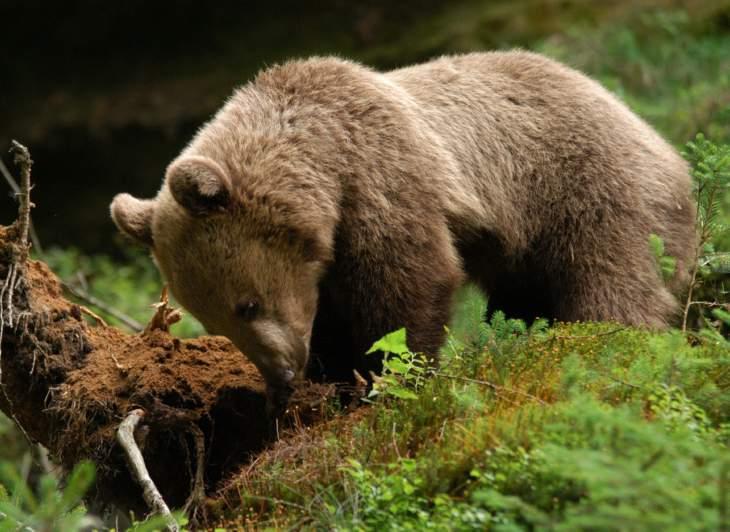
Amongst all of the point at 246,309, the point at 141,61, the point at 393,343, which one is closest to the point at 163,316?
the point at 246,309

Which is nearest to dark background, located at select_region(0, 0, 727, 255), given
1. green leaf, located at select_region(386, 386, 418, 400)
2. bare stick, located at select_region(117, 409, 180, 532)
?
bare stick, located at select_region(117, 409, 180, 532)

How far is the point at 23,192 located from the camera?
529cm

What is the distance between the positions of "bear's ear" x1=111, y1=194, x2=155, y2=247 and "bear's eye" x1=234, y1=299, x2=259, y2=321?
0.76m

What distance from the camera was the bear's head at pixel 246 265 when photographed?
16.9 feet

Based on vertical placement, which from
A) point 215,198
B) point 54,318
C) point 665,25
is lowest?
point 54,318

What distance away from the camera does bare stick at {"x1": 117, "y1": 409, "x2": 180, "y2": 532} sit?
14.9ft

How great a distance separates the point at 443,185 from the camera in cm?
580

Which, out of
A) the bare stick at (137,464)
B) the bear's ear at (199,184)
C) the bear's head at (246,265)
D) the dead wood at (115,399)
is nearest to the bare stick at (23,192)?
the dead wood at (115,399)

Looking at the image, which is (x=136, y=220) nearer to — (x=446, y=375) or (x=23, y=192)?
(x=23, y=192)

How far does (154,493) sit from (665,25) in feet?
32.1

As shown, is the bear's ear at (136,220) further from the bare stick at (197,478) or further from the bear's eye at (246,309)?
the bare stick at (197,478)

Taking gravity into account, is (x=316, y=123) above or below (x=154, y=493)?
above

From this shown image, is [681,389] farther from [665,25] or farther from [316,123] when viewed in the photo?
[665,25]

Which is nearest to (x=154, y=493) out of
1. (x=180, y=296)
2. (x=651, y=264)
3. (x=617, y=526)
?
(x=180, y=296)
